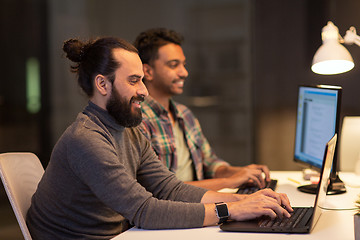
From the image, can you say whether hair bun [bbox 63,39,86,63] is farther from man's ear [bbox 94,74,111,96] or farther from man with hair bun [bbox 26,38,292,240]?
man's ear [bbox 94,74,111,96]

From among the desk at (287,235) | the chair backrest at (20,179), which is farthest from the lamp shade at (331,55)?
the chair backrest at (20,179)

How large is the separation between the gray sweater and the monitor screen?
614 millimetres

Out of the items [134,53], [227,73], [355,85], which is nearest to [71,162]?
[134,53]

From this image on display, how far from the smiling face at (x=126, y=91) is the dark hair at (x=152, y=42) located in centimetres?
86

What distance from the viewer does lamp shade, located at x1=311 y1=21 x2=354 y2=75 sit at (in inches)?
90.7

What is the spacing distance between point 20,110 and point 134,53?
10.6 ft

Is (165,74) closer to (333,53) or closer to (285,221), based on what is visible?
(333,53)

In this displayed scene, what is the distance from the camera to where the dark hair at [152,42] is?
288 centimetres

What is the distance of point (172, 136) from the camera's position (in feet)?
9.04

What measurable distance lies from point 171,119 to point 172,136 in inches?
6.4

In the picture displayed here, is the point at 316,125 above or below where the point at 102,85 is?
below

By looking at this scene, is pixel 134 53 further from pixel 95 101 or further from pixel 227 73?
pixel 227 73

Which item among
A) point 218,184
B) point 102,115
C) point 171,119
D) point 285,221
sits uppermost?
point 102,115

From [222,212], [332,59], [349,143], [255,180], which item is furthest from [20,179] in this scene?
[349,143]
